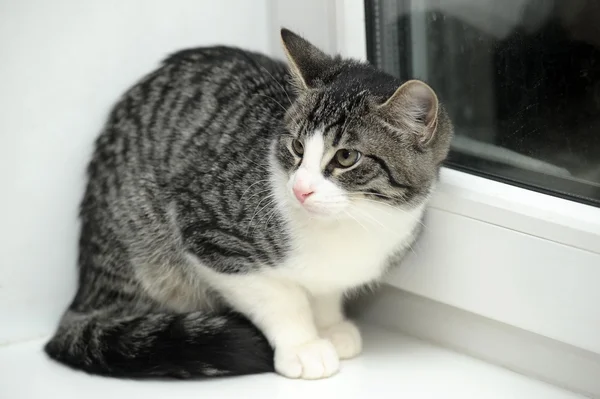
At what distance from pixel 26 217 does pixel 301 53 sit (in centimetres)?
66

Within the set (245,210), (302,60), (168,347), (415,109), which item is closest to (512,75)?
(415,109)

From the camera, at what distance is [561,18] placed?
1418mm

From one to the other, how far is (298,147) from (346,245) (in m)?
0.20

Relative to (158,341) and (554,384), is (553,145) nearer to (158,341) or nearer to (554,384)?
(554,384)

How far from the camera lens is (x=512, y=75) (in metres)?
1.53

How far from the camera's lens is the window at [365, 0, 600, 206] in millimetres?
1420

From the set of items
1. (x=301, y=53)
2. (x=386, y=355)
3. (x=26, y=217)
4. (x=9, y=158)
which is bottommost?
(x=386, y=355)

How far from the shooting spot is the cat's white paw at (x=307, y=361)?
1529 millimetres

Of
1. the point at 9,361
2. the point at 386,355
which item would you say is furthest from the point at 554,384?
the point at 9,361

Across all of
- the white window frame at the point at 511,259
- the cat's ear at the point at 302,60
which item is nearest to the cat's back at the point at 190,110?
the cat's ear at the point at 302,60

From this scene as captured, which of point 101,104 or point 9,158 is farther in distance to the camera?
point 101,104

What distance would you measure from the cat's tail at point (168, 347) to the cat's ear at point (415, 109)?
505 millimetres

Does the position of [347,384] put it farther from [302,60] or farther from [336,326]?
[302,60]

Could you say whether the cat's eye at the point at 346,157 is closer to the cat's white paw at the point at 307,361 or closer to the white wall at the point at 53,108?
the cat's white paw at the point at 307,361
